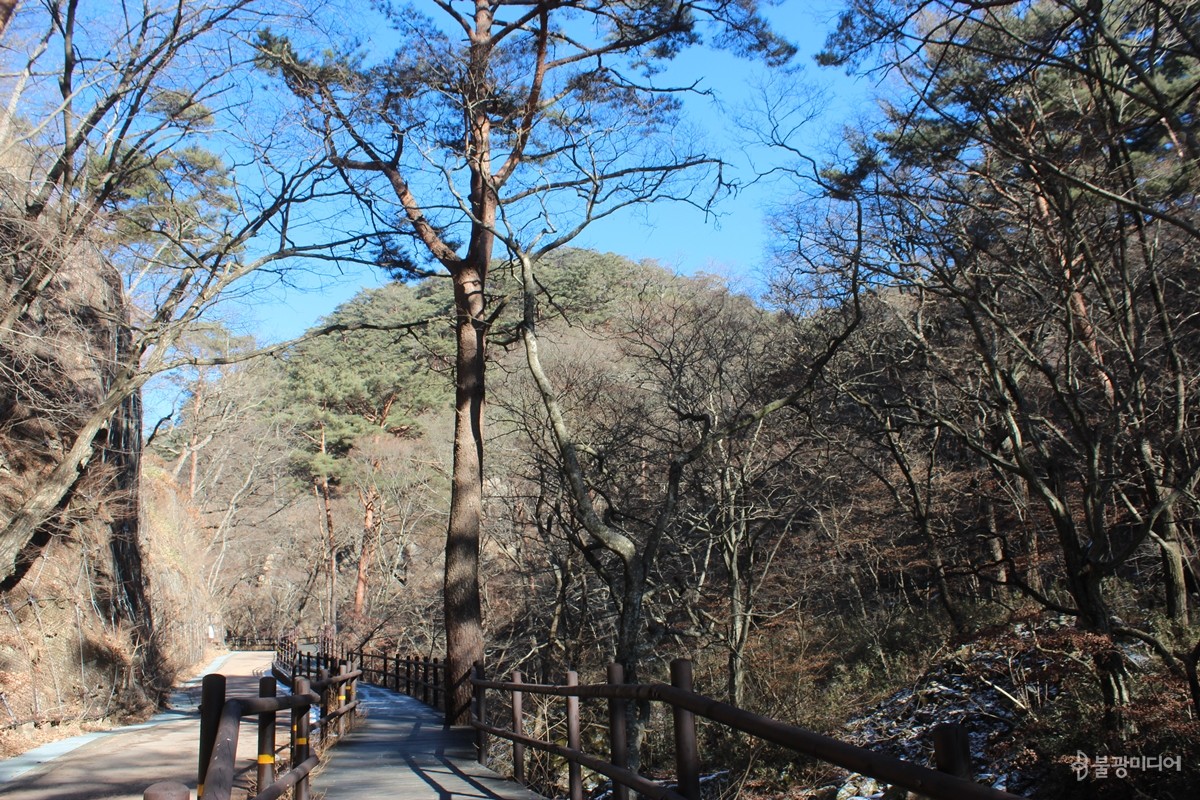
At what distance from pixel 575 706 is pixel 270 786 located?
2561 mm

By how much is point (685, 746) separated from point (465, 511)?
34.3ft

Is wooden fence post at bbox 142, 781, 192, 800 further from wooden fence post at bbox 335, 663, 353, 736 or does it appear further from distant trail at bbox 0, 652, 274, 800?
wooden fence post at bbox 335, 663, 353, 736

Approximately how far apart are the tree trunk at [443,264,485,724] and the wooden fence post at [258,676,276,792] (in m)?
8.19

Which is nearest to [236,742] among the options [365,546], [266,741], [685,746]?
[266,741]

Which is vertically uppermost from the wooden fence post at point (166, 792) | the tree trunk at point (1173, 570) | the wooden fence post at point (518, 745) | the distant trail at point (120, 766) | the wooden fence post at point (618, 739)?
the tree trunk at point (1173, 570)

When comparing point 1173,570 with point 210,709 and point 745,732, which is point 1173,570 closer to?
point 745,732

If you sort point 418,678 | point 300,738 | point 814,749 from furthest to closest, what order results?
point 418,678
point 300,738
point 814,749

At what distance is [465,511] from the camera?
13945 millimetres

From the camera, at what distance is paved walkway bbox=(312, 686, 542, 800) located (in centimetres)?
753

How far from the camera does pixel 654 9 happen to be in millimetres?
13945

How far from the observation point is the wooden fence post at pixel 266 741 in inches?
190

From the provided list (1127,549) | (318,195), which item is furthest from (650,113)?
(1127,549)

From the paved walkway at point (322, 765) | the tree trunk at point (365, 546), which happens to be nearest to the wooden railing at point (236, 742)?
the paved walkway at point (322, 765)

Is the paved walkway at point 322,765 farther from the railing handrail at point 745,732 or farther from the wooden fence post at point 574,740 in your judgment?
the railing handrail at point 745,732
